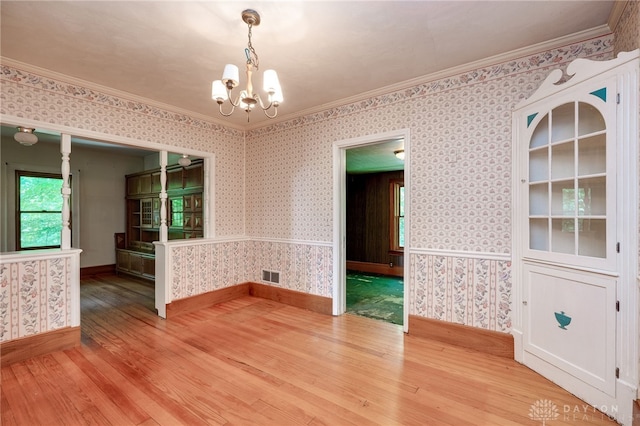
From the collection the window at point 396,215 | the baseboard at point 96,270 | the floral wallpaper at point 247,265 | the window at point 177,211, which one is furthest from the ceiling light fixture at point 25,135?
the window at point 396,215

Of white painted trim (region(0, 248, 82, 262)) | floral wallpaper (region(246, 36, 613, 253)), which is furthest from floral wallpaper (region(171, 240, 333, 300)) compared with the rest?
white painted trim (region(0, 248, 82, 262))

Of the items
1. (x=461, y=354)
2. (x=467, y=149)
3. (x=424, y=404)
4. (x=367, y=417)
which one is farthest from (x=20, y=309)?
(x=467, y=149)

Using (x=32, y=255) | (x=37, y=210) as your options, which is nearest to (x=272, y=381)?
(x=32, y=255)

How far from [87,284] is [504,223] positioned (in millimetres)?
6637

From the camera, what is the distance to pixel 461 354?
2.64 meters

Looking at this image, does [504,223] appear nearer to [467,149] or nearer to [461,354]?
[467,149]

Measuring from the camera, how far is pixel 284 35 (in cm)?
223

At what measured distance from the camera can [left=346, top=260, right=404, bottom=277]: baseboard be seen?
257 inches

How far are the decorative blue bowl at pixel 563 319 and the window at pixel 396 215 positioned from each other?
453cm

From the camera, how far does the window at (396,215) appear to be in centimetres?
674

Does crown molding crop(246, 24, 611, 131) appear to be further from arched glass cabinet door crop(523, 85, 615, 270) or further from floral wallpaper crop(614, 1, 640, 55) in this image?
arched glass cabinet door crop(523, 85, 615, 270)

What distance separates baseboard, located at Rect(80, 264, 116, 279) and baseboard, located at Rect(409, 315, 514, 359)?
21.0 ft
